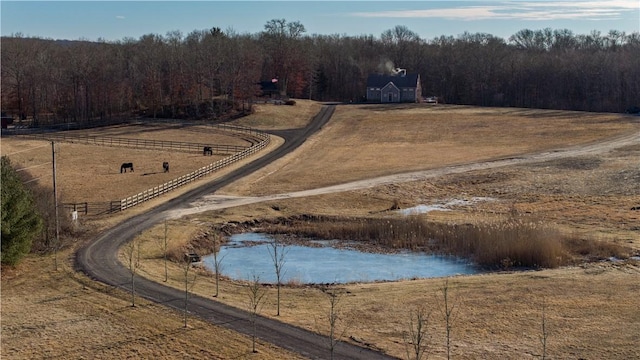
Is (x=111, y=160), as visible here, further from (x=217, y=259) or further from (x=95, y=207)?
(x=217, y=259)

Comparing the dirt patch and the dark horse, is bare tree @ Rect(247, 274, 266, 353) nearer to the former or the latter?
the dark horse

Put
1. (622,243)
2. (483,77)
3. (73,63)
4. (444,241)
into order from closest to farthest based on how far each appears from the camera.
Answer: (622,243)
(444,241)
(73,63)
(483,77)

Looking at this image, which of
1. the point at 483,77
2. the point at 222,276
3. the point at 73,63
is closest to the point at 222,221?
the point at 222,276

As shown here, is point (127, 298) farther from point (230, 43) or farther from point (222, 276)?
point (230, 43)

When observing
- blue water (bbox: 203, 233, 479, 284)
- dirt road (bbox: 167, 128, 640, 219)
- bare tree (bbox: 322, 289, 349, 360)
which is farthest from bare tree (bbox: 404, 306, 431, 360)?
dirt road (bbox: 167, 128, 640, 219)

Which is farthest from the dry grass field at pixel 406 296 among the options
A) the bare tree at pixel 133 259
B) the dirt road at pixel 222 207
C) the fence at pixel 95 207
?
the fence at pixel 95 207

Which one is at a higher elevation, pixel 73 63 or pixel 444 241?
pixel 73 63

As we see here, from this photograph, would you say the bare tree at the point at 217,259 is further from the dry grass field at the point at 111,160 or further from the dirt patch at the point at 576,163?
the dirt patch at the point at 576,163
